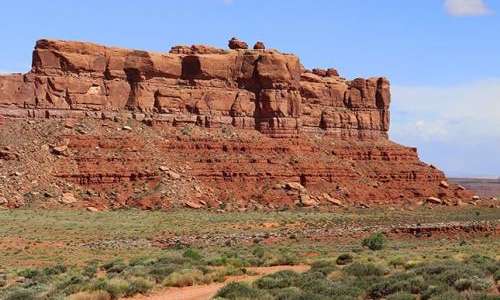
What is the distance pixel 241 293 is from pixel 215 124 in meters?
59.0

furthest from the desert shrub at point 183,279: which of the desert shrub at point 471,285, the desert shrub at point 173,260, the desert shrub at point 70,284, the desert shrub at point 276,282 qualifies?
the desert shrub at point 471,285

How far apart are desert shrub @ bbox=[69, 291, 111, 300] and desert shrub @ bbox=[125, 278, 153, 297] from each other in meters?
0.76

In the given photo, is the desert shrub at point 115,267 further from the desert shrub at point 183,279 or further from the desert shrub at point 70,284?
the desert shrub at point 183,279

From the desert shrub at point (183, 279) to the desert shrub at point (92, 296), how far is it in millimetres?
2493

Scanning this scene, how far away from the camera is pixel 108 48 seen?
7344 cm

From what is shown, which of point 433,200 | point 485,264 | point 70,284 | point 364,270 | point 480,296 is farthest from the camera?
point 433,200

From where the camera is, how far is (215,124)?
252ft

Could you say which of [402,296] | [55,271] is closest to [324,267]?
[402,296]

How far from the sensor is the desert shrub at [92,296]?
1942 cm

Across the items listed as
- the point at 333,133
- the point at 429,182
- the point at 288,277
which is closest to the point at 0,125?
the point at 333,133

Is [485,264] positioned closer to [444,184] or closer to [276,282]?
[276,282]

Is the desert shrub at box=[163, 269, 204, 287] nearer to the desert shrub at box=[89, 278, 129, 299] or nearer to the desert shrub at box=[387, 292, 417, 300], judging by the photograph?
the desert shrub at box=[89, 278, 129, 299]

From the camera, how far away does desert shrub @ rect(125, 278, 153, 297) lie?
2073 centimetres

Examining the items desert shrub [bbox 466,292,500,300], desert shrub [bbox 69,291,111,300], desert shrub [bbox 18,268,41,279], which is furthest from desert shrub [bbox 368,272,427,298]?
desert shrub [bbox 18,268,41,279]
